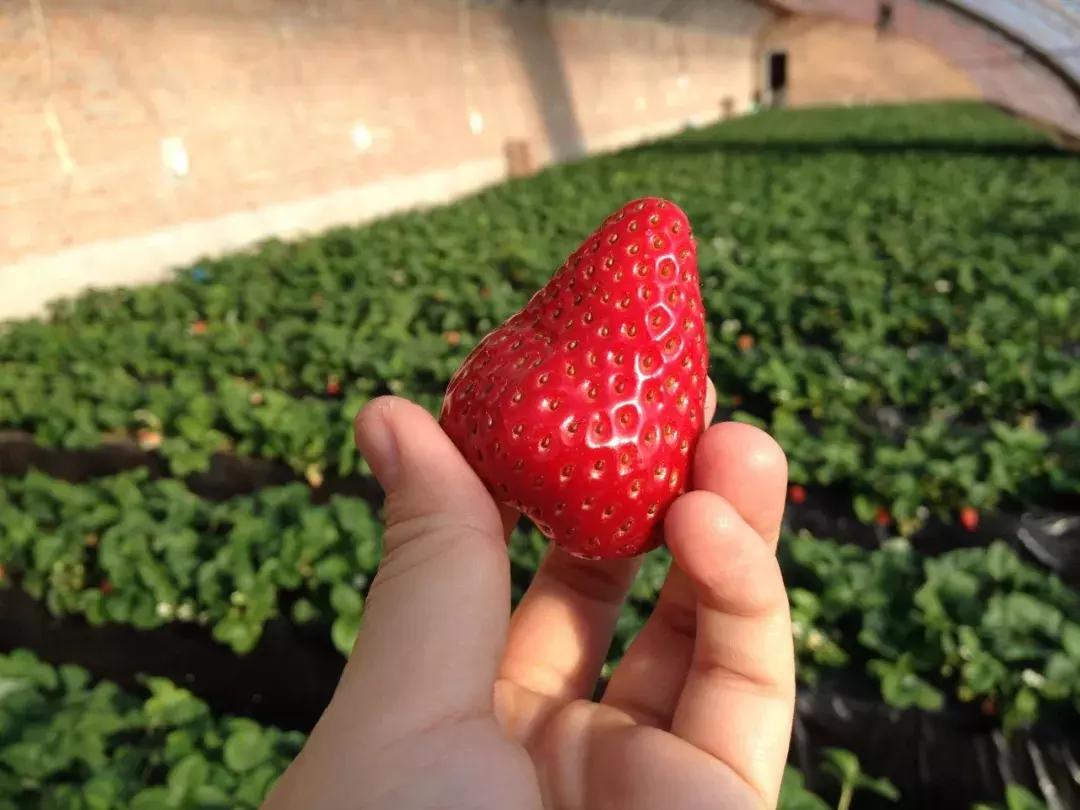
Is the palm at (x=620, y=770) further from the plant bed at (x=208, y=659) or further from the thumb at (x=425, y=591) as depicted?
the plant bed at (x=208, y=659)

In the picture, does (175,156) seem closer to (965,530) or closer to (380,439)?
(965,530)

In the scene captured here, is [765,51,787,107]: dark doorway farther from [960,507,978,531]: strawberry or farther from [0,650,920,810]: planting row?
[0,650,920,810]: planting row

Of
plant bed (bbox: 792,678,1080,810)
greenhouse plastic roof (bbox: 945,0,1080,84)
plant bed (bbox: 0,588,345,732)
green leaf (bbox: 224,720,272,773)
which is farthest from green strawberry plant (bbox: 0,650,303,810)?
greenhouse plastic roof (bbox: 945,0,1080,84)

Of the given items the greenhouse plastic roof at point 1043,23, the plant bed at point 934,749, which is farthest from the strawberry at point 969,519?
the greenhouse plastic roof at point 1043,23

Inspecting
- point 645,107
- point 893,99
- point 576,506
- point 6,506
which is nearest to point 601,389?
point 576,506

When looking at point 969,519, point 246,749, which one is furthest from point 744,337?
point 246,749
